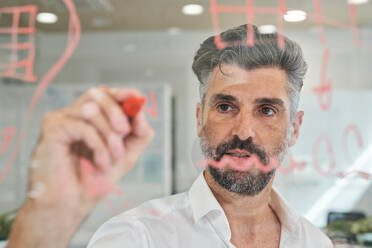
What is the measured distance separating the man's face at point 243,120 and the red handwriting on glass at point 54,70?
0.22 meters

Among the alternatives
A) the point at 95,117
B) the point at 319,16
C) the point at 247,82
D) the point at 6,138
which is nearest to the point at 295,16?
the point at 319,16

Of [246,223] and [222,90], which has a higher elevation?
[222,90]

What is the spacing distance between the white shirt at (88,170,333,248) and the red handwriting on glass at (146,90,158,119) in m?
0.13

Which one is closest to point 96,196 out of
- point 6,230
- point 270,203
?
point 6,230

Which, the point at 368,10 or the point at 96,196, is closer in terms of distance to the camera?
the point at 96,196

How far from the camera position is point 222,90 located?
0.65 meters

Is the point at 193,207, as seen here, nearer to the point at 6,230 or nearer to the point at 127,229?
the point at 127,229

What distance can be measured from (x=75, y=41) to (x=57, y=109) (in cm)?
12

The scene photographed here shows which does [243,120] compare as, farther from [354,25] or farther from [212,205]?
[354,25]

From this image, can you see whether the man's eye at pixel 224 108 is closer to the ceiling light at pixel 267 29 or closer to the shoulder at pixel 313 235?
the ceiling light at pixel 267 29

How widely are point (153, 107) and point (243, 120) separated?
137mm

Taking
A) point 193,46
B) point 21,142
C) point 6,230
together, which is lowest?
point 6,230

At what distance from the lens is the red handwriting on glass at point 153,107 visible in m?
0.66

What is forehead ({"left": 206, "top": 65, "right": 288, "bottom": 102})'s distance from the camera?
0.65 meters
